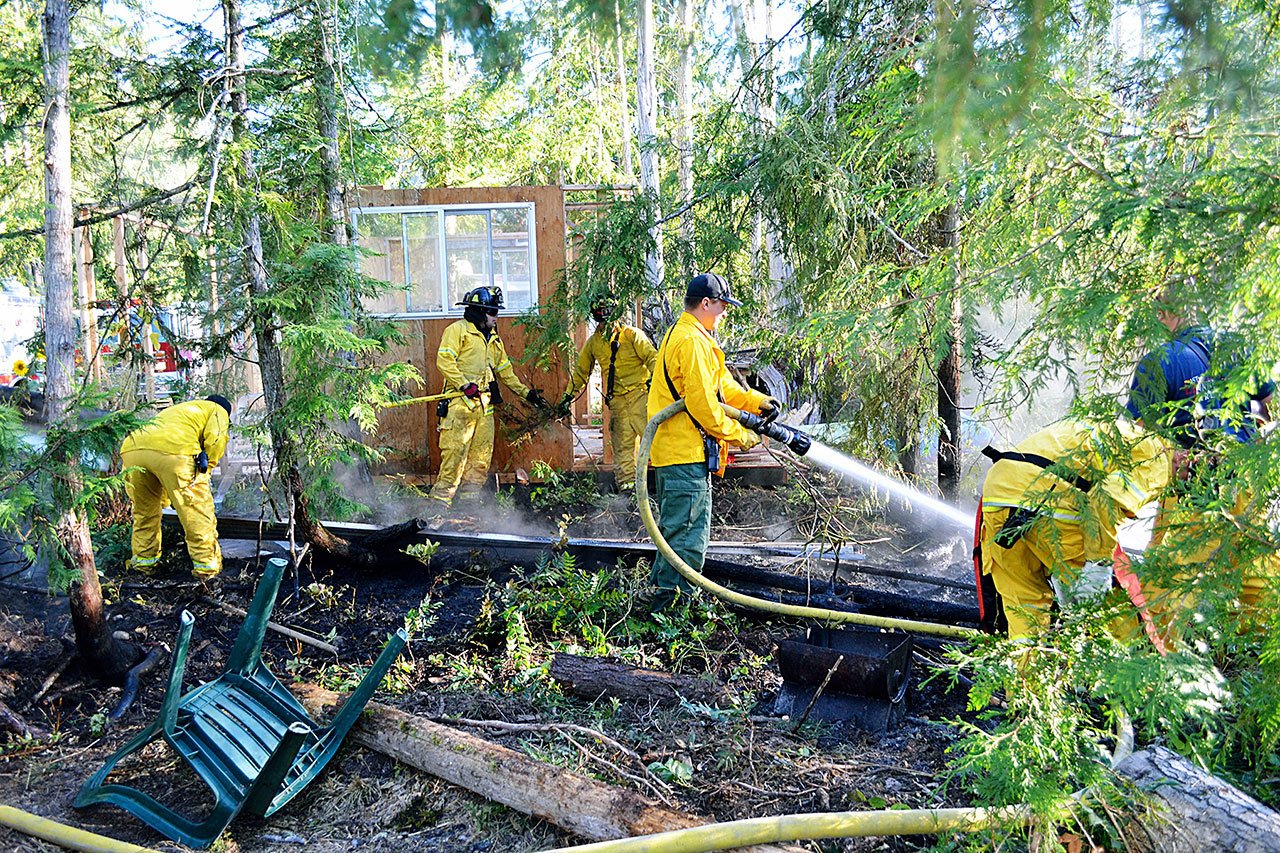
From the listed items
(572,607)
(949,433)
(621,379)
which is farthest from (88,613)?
(949,433)

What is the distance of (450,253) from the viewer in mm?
10031

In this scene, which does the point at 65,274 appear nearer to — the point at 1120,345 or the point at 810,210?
the point at 810,210

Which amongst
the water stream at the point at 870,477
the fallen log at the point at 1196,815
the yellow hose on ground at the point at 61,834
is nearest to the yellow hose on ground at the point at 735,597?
the water stream at the point at 870,477

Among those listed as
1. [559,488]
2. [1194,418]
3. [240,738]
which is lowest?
[559,488]

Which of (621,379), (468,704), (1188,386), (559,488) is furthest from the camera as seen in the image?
(559,488)

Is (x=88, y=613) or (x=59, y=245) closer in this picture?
(x=59, y=245)

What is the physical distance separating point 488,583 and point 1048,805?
4.21 metres

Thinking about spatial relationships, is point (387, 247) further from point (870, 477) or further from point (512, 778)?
point (512, 778)

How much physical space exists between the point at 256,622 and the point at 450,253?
669 centimetres

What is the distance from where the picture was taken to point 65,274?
478cm

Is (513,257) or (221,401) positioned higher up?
(513,257)

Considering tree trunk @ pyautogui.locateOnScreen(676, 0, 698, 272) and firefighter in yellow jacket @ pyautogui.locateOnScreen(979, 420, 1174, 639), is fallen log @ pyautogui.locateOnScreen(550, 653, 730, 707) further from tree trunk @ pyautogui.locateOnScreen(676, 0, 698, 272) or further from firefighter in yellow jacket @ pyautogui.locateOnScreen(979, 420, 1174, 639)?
tree trunk @ pyautogui.locateOnScreen(676, 0, 698, 272)

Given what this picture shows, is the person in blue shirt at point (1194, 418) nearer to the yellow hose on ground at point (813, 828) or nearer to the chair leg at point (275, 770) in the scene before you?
the yellow hose on ground at point (813, 828)

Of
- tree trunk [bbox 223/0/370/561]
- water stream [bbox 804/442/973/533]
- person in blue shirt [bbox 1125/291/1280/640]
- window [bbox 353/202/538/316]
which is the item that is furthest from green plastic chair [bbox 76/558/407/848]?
window [bbox 353/202/538/316]
